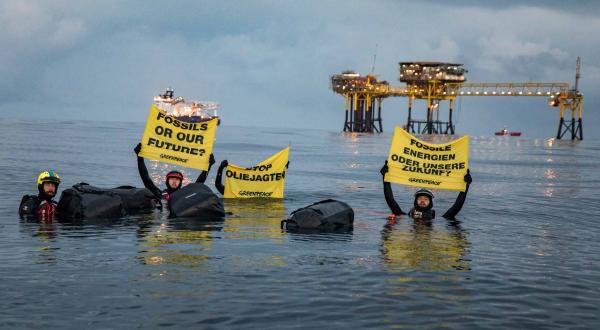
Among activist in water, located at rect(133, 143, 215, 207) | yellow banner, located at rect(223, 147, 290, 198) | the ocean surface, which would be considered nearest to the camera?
the ocean surface

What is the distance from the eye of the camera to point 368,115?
177500 mm

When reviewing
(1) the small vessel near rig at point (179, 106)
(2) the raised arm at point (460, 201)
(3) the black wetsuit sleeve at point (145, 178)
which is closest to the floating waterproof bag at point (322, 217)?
(2) the raised arm at point (460, 201)

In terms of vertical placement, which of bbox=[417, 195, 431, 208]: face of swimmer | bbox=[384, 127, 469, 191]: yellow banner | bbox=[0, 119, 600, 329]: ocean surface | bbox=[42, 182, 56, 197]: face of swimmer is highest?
bbox=[384, 127, 469, 191]: yellow banner

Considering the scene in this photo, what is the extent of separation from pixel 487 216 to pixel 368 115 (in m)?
154

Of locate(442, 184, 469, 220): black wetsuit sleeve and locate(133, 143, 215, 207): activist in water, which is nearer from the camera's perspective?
locate(442, 184, 469, 220): black wetsuit sleeve

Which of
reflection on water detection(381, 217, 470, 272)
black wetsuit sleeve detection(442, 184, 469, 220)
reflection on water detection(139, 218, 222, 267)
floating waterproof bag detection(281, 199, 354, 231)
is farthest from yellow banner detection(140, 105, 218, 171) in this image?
black wetsuit sleeve detection(442, 184, 469, 220)

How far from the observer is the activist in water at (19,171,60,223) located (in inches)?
699

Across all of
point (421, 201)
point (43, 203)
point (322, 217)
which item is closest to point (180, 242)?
point (322, 217)

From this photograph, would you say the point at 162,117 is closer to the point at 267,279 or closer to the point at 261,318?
the point at 267,279

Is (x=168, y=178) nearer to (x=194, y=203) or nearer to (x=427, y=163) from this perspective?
(x=194, y=203)

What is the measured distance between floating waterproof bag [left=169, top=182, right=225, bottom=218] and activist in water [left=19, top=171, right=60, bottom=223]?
323cm

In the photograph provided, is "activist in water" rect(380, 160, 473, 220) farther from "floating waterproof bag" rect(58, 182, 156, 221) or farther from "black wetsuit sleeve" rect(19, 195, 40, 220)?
"black wetsuit sleeve" rect(19, 195, 40, 220)

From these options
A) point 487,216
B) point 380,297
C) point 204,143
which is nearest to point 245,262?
point 380,297

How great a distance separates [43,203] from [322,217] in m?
7.62
